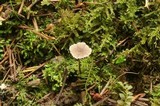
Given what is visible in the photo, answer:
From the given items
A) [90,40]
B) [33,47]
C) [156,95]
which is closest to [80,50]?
[90,40]

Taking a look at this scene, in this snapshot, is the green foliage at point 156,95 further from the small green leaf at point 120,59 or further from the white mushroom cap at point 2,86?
the white mushroom cap at point 2,86

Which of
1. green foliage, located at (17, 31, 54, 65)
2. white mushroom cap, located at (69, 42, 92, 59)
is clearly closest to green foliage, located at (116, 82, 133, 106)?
white mushroom cap, located at (69, 42, 92, 59)

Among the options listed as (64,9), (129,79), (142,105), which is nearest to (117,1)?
(64,9)

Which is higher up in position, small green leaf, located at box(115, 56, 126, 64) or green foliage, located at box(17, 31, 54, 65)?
green foliage, located at box(17, 31, 54, 65)

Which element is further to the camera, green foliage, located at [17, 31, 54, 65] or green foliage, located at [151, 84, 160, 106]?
green foliage, located at [17, 31, 54, 65]

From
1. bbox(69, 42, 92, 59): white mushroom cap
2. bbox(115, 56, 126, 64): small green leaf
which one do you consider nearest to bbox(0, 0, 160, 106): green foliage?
bbox(115, 56, 126, 64): small green leaf

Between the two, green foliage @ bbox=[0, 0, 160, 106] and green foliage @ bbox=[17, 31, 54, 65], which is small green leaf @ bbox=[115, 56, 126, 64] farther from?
green foliage @ bbox=[17, 31, 54, 65]

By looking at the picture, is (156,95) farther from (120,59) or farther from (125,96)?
(120,59)

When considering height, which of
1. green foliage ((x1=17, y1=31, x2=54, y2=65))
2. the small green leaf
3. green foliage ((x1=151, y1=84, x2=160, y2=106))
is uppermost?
green foliage ((x1=17, y1=31, x2=54, y2=65))

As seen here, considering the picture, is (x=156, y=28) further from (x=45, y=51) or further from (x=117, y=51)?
(x=45, y=51)

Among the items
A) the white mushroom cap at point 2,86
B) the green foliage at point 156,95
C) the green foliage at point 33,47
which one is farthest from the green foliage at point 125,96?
the white mushroom cap at point 2,86
